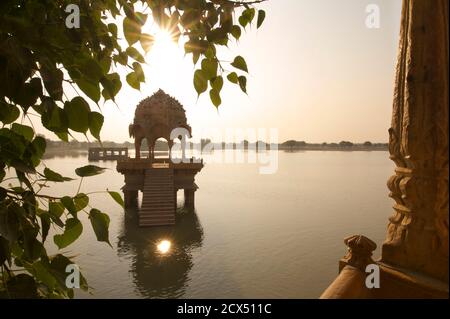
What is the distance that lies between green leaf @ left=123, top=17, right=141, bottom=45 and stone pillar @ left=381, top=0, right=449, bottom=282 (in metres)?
1.40

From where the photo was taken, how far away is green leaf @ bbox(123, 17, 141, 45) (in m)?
1.12

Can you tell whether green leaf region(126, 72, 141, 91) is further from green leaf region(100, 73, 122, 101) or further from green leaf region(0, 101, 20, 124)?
green leaf region(0, 101, 20, 124)

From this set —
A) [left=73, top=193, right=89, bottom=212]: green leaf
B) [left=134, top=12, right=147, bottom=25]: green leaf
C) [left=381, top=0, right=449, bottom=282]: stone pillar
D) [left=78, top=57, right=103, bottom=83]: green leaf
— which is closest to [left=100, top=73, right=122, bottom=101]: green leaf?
[left=78, top=57, right=103, bottom=83]: green leaf

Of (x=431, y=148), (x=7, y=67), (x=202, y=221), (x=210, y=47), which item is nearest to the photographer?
(x=7, y=67)

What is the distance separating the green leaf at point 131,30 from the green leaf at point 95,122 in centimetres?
43

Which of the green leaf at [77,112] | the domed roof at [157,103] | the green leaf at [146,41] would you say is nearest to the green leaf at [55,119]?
the green leaf at [77,112]

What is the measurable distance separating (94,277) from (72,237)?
37.8ft

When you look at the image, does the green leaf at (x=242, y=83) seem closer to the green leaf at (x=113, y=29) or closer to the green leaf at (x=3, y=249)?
the green leaf at (x=113, y=29)

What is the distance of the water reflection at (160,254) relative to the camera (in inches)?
406

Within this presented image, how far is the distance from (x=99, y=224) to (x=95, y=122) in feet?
1.09

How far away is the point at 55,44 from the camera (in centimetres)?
82

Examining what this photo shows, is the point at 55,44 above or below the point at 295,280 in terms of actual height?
above
